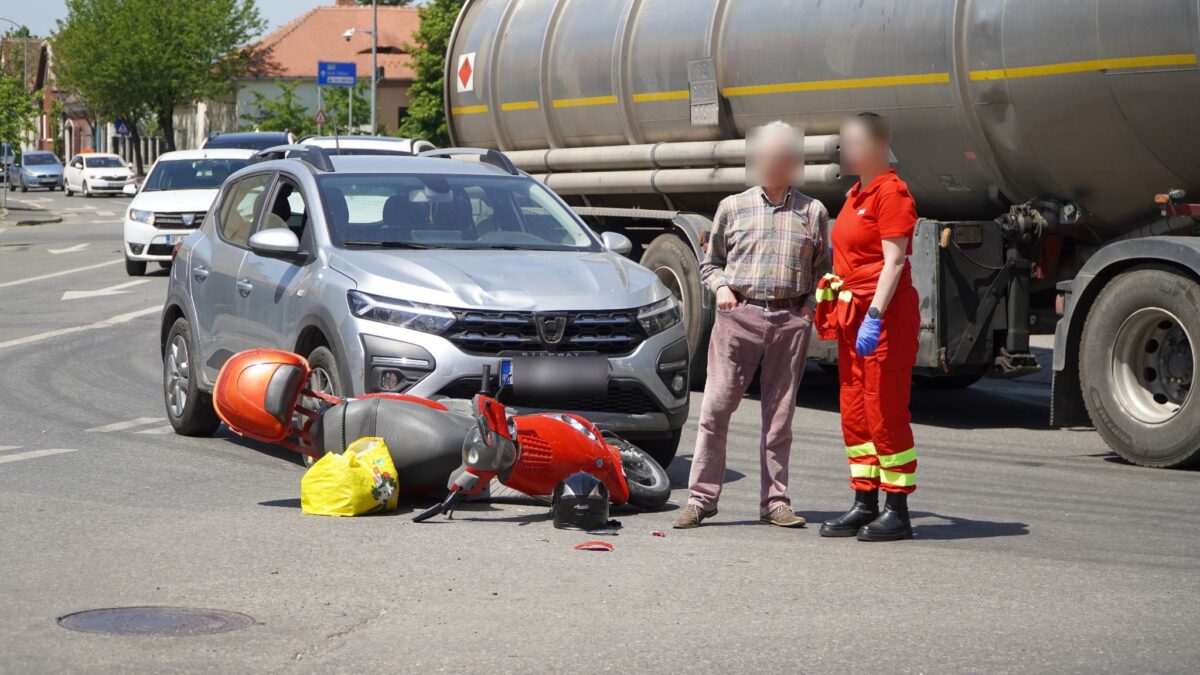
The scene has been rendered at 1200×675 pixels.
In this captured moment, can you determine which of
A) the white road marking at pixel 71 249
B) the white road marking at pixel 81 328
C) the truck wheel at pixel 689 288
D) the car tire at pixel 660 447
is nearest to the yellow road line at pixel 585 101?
the truck wheel at pixel 689 288

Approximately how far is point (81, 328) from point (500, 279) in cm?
979

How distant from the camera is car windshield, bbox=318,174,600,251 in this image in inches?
367

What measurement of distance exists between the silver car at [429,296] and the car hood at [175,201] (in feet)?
50.6

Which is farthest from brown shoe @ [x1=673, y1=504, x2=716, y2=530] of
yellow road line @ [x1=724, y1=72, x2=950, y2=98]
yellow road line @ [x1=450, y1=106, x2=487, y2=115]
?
yellow road line @ [x1=450, y1=106, x2=487, y2=115]

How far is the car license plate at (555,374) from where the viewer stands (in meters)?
8.33

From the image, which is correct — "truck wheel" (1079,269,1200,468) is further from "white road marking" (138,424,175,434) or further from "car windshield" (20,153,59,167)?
"car windshield" (20,153,59,167)

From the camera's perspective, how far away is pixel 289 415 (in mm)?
8391

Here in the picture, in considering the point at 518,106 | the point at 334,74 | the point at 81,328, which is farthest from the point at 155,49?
the point at 518,106

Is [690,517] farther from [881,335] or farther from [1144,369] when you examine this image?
[1144,369]

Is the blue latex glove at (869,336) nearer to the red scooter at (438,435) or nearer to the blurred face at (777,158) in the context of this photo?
the blurred face at (777,158)

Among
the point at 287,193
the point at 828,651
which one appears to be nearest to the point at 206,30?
the point at 287,193

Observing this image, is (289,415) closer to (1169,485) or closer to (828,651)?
(828,651)

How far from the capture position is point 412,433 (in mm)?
8016

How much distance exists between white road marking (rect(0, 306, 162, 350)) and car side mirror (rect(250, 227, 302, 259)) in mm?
6881
